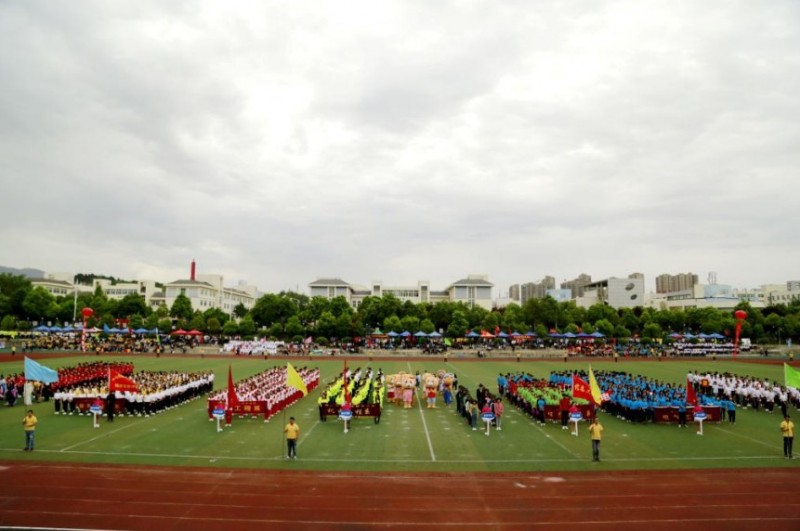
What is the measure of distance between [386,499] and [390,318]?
73613mm

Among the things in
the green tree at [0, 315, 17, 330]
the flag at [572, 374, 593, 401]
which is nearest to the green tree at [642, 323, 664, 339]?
the flag at [572, 374, 593, 401]

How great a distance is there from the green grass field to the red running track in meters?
1.02

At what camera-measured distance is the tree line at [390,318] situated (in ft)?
277

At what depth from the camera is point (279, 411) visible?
84.6ft

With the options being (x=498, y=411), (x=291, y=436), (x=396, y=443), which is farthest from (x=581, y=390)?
(x=291, y=436)

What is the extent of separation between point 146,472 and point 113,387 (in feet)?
29.0

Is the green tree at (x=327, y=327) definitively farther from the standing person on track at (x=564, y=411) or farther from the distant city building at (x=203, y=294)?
the standing person on track at (x=564, y=411)

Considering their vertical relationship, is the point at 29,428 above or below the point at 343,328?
below

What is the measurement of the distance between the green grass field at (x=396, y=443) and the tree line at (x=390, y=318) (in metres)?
58.1

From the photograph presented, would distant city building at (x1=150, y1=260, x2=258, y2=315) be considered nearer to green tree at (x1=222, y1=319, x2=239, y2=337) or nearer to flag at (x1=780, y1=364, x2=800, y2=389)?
green tree at (x1=222, y1=319, x2=239, y2=337)

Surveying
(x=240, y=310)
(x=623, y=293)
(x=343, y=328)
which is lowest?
(x=343, y=328)

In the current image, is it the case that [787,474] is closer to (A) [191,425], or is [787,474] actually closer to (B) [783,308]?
(A) [191,425]

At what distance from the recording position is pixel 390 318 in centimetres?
8700

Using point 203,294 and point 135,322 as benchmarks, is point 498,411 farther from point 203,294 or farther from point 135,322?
point 203,294
